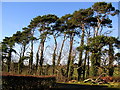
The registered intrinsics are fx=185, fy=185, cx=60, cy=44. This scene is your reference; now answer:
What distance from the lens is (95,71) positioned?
690 inches

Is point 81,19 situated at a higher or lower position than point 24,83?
higher

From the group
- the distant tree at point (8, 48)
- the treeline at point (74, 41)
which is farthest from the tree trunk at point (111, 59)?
the distant tree at point (8, 48)

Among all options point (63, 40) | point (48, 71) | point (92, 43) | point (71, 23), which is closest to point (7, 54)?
point (48, 71)

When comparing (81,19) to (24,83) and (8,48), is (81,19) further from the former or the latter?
(24,83)

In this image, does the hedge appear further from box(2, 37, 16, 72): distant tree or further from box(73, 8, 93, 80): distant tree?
box(2, 37, 16, 72): distant tree

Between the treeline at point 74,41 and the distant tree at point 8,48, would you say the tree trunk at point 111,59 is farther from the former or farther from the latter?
the distant tree at point 8,48

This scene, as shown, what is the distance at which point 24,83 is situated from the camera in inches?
281

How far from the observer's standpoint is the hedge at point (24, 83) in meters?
6.13

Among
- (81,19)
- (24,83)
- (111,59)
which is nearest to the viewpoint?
(24,83)

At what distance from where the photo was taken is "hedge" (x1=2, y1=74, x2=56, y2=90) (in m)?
6.13

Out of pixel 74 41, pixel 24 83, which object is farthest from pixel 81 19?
pixel 24 83

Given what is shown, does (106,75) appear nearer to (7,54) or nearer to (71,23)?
(71,23)

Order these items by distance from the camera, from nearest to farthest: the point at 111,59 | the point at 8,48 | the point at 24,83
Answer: the point at 24,83
the point at 111,59
the point at 8,48

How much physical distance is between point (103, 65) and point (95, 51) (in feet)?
5.56
